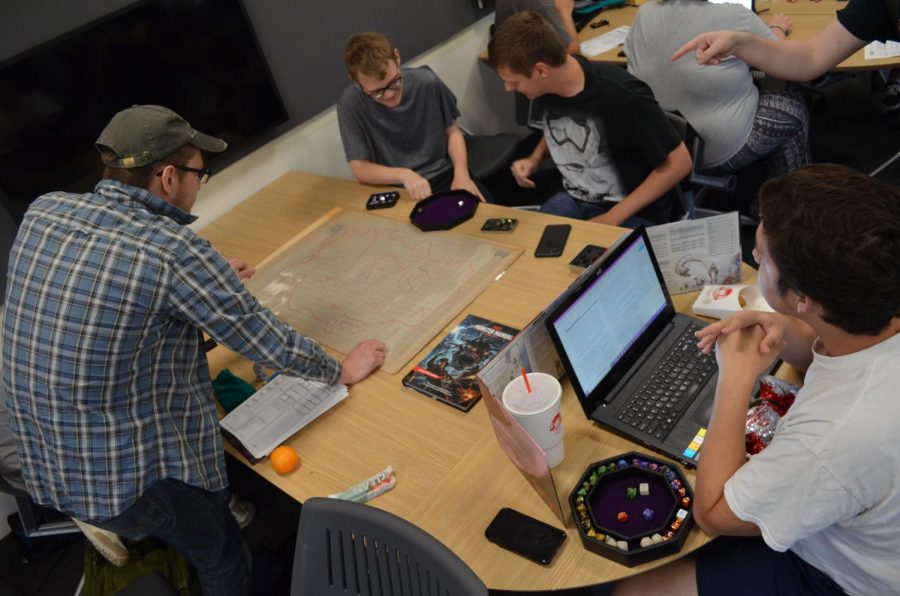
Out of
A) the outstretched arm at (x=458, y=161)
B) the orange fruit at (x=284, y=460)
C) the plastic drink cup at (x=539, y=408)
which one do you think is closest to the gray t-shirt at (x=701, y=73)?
A: the outstretched arm at (x=458, y=161)

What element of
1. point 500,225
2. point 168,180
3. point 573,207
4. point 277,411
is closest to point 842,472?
point 277,411

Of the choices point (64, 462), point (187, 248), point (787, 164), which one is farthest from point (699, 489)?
point (787, 164)

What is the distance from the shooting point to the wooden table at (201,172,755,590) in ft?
3.75

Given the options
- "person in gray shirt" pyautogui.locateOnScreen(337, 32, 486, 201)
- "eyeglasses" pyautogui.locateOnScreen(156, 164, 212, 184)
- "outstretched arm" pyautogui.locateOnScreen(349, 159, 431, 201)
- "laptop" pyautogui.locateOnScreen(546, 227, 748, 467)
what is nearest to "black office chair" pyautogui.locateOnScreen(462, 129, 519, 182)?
"person in gray shirt" pyautogui.locateOnScreen(337, 32, 486, 201)

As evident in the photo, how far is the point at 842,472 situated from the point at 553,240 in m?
1.11

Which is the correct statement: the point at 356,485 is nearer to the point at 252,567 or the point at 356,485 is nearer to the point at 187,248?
the point at 187,248

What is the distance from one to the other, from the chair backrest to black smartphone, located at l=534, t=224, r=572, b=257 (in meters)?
1.00

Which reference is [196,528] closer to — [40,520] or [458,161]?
[40,520]

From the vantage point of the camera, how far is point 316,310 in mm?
1929

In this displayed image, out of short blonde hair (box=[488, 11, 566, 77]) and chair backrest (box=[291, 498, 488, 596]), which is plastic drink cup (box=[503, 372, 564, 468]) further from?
short blonde hair (box=[488, 11, 566, 77])

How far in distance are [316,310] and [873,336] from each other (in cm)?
137

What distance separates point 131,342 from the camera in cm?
140

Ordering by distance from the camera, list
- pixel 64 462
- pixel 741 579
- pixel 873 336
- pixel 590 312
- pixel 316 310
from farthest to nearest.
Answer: pixel 316 310 < pixel 64 462 < pixel 590 312 < pixel 741 579 < pixel 873 336

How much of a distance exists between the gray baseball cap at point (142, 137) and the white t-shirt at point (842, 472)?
1.34 meters
